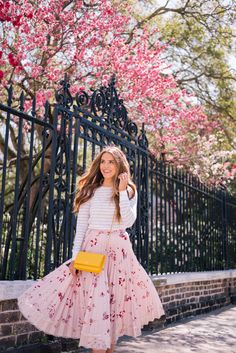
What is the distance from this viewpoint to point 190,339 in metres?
6.27

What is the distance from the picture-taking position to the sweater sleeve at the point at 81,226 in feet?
13.6

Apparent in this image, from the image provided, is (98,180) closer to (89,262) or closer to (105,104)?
(89,262)

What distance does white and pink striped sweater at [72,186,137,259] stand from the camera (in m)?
4.11

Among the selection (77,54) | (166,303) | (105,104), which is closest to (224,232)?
(166,303)

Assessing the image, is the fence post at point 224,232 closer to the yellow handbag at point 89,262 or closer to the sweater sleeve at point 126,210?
the sweater sleeve at point 126,210

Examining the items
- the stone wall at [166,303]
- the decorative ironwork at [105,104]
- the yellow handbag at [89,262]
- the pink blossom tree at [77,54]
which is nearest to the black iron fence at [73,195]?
the decorative ironwork at [105,104]

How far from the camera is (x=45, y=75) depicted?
34.4ft

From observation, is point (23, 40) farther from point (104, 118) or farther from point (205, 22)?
point (205, 22)

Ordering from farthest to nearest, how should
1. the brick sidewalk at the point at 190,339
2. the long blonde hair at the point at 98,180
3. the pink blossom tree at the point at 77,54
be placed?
the pink blossom tree at the point at 77,54 → the brick sidewalk at the point at 190,339 → the long blonde hair at the point at 98,180

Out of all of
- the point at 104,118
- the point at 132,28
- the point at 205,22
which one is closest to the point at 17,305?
the point at 104,118

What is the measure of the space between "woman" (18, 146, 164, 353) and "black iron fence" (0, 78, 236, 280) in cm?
59

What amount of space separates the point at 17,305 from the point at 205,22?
12590 mm

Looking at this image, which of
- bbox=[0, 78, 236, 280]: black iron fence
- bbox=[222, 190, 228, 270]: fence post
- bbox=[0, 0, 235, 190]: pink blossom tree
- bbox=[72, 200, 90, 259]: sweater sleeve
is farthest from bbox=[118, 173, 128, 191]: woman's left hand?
bbox=[222, 190, 228, 270]: fence post

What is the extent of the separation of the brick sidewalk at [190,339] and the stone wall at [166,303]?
32 centimetres
